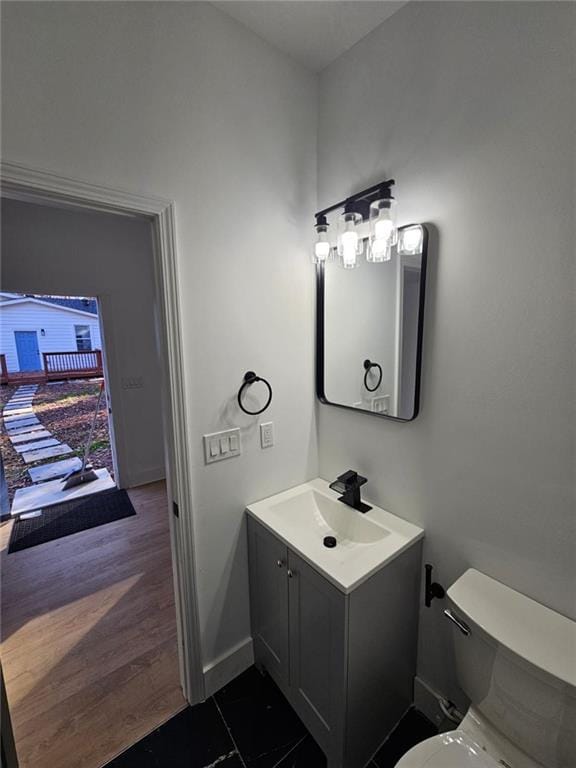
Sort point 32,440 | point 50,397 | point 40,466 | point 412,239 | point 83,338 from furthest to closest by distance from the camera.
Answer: point 83,338 → point 50,397 → point 32,440 → point 40,466 → point 412,239

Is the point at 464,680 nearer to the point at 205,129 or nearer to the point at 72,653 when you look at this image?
the point at 72,653

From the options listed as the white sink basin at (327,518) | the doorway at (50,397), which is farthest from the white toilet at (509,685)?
the doorway at (50,397)

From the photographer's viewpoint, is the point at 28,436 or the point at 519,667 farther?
the point at 28,436

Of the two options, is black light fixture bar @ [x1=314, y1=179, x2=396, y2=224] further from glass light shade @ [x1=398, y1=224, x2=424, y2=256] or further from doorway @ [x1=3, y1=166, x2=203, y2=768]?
doorway @ [x1=3, y1=166, x2=203, y2=768]

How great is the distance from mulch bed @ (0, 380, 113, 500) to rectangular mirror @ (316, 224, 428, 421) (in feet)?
12.1

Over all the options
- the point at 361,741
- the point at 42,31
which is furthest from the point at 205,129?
the point at 361,741

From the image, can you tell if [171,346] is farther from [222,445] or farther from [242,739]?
[242,739]

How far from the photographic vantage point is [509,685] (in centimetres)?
94

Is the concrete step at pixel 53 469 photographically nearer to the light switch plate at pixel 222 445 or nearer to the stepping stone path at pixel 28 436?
the stepping stone path at pixel 28 436

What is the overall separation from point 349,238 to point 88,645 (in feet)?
8.22

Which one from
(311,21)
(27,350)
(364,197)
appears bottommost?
(27,350)

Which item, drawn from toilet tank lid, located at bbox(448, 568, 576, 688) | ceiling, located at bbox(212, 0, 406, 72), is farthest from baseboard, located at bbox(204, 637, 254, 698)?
ceiling, located at bbox(212, 0, 406, 72)

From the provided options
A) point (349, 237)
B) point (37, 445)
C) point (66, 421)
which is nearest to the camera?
point (349, 237)

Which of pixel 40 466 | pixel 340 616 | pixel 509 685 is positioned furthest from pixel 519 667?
pixel 40 466
